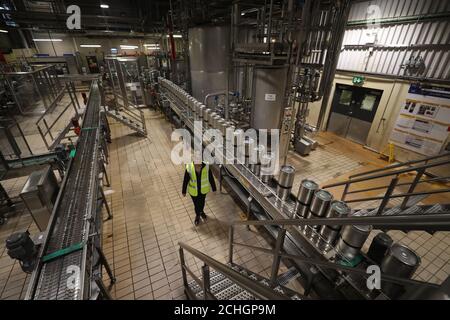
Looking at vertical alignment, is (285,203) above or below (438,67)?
below

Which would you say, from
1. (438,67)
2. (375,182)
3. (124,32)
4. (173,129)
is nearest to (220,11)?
(173,129)

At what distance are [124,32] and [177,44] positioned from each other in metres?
4.18

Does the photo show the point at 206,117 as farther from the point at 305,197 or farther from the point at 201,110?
the point at 305,197

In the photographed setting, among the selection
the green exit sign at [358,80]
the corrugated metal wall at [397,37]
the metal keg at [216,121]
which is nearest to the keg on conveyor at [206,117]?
the metal keg at [216,121]

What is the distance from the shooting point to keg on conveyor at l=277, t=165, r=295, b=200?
9.81ft

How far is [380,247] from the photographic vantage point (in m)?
2.35

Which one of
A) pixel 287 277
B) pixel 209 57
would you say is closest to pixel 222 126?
pixel 287 277

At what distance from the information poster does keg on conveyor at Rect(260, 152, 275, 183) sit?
574cm

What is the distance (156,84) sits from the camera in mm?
10664

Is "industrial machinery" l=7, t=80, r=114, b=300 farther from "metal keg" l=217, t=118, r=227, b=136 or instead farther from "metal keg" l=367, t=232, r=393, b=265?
"metal keg" l=367, t=232, r=393, b=265

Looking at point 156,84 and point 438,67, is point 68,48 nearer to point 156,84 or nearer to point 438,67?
point 156,84

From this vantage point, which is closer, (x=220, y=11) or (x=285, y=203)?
(x=285, y=203)

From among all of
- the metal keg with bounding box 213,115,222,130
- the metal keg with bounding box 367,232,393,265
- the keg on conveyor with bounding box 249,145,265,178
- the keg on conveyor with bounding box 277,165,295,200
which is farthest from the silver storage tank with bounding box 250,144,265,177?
the metal keg with bounding box 367,232,393,265
